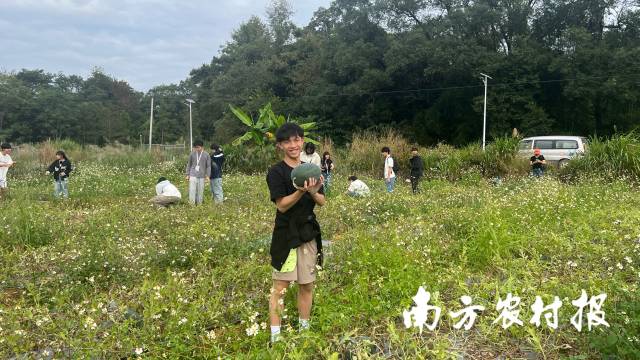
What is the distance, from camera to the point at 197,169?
31.3ft

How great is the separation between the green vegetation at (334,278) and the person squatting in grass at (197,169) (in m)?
1.58

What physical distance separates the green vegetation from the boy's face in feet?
3.74

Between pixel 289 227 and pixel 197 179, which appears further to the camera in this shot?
pixel 197 179

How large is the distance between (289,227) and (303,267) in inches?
11.3

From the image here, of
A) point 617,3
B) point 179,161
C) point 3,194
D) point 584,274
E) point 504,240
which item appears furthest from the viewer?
point 617,3

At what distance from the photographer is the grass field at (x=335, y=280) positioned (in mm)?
3172

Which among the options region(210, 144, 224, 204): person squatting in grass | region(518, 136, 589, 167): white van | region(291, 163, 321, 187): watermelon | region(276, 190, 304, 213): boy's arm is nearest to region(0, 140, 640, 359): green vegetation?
region(276, 190, 304, 213): boy's arm

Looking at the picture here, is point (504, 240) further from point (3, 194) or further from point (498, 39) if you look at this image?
point (498, 39)

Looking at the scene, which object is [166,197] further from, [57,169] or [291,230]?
[291,230]

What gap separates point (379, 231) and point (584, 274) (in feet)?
7.73

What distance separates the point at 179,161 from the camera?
1948cm

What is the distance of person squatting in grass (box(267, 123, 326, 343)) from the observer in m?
3.11

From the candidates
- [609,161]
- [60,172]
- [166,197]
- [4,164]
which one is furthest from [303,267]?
[609,161]

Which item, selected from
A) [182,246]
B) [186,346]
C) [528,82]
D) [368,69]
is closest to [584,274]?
[186,346]
